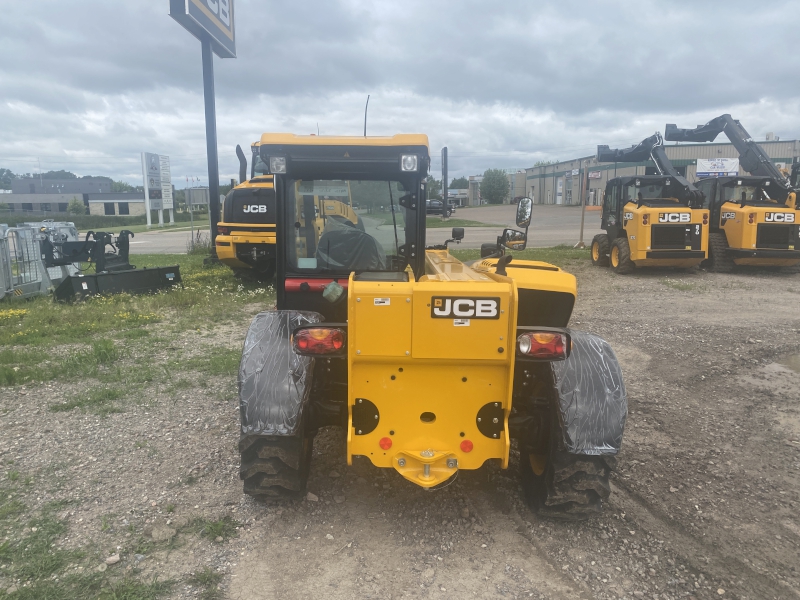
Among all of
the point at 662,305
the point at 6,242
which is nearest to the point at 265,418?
the point at 662,305

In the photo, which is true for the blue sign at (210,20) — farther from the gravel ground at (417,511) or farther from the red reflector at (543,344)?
the red reflector at (543,344)

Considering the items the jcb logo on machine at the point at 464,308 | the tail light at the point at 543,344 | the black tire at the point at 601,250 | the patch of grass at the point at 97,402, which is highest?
the jcb logo on machine at the point at 464,308

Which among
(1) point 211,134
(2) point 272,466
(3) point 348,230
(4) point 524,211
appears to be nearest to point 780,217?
(4) point 524,211

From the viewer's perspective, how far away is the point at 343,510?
349 cm

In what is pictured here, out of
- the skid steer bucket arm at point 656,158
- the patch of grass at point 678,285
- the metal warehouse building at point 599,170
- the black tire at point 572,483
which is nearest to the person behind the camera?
the black tire at point 572,483

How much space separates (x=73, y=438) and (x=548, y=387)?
3.58m

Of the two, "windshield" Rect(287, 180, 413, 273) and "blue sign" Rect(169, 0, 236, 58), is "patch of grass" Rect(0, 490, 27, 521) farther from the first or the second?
"blue sign" Rect(169, 0, 236, 58)

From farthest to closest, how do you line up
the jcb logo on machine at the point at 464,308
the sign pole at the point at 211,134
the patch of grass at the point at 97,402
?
the sign pole at the point at 211,134 < the patch of grass at the point at 97,402 < the jcb logo on machine at the point at 464,308

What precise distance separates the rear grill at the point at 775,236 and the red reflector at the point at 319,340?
1268 centimetres

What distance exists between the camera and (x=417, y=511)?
11.4ft

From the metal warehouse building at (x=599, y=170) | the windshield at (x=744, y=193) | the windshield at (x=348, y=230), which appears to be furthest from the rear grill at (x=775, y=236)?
the metal warehouse building at (x=599, y=170)

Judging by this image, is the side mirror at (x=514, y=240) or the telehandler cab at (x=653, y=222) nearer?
the side mirror at (x=514, y=240)

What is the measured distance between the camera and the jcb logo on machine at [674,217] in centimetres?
1271

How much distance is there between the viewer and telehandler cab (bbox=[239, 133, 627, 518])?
289 cm
